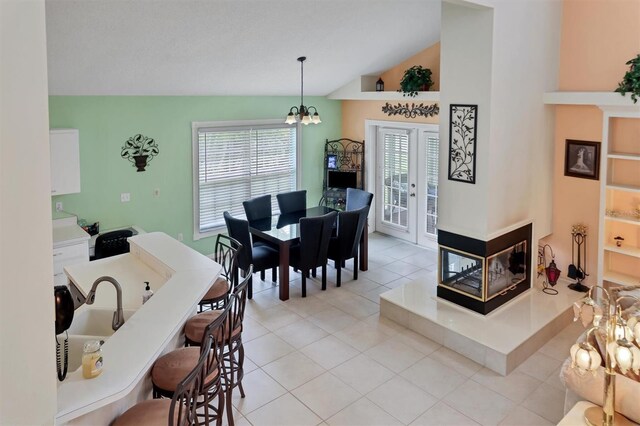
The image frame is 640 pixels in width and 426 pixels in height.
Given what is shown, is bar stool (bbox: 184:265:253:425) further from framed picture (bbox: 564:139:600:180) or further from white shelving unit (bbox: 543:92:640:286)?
framed picture (bbox: 564:139:600:180)

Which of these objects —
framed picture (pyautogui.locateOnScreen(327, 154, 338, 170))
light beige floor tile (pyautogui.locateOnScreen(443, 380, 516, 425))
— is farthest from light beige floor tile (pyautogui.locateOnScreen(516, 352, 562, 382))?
framed picture (pyautogui.locateOnScreen(327, 154, 338, 170))

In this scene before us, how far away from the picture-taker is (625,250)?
16.7ft

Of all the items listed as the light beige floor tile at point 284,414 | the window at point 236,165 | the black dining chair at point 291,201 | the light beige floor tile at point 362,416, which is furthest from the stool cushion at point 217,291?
the window at point 236,165

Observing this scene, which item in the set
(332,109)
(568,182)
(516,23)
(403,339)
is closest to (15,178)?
(403,339)

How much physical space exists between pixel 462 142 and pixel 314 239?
6.50ft

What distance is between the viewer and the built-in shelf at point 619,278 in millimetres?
5171

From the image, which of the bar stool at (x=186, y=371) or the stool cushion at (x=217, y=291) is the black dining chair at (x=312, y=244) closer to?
the stool cushion at (x=217, y=291)

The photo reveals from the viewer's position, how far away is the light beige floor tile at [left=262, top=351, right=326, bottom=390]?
426cm

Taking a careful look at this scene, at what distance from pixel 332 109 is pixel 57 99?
14.0ft

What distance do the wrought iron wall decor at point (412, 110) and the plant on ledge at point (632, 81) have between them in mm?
2654

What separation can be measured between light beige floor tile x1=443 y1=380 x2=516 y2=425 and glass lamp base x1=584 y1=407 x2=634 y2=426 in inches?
31.2

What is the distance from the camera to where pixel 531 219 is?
17.8 ft

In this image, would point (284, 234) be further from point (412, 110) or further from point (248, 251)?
point (412, 110)

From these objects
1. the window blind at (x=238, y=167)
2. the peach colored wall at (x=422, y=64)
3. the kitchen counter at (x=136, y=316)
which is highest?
the peach colored wall at (x=422, y=64)
